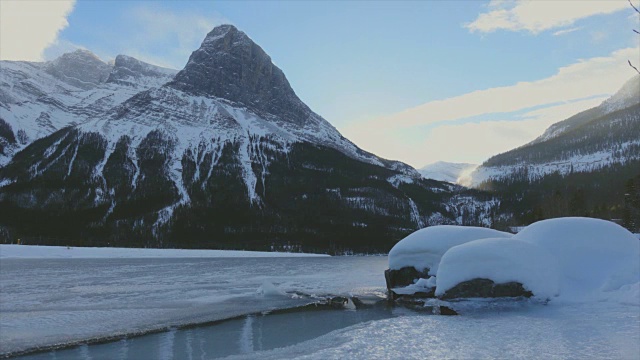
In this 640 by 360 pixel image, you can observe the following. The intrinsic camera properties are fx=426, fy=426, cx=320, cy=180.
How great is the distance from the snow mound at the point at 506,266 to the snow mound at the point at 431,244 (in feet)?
14.3

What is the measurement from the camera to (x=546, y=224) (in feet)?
70.0

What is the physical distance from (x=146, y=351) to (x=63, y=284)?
2083 centimetres

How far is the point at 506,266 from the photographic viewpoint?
709 inches

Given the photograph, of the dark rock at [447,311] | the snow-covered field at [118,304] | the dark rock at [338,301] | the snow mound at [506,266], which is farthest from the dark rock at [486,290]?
the snow-covered field at [118,304]

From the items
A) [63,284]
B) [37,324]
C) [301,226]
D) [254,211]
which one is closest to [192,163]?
[254,211]

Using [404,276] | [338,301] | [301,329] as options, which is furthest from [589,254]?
A: [301,329]

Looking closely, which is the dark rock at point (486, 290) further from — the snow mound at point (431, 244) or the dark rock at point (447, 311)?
the snow mound at point (431, 244)

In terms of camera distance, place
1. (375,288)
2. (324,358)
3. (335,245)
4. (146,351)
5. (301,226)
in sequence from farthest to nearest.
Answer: (301,226)
(335,245)
(375,288)
(146,351)
(324,358)

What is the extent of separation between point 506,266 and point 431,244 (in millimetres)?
6001

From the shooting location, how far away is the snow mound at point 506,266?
1778 cm

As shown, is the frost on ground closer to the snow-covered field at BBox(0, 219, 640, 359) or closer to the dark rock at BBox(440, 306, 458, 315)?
the snow-covered field at BBox(0, 219, 640, 359)

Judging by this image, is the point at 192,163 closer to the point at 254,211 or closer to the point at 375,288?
the point at 254,211

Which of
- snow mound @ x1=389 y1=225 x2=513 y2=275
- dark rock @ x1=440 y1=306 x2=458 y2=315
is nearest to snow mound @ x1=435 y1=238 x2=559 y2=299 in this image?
dark rock @ x1=440 y1=306 x2=458 y2=315

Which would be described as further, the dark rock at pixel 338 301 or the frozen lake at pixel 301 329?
the dark rock at pixel 338 301
